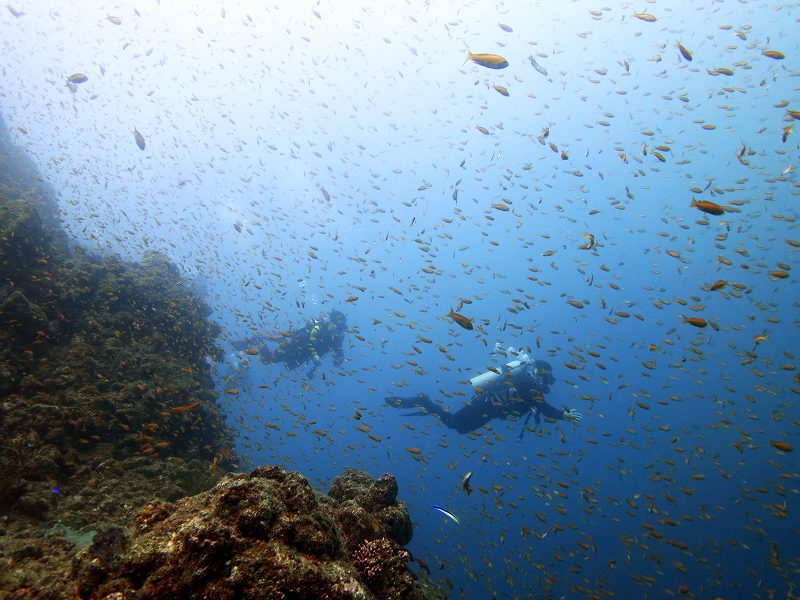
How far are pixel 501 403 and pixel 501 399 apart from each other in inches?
76.9

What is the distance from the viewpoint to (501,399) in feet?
52.4

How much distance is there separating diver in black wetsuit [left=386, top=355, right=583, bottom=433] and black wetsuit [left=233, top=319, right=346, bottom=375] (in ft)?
16.2

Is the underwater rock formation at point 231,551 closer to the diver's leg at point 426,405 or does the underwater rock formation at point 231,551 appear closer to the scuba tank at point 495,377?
Answer: the scuba tank at point 495,377

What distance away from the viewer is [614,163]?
7500cm

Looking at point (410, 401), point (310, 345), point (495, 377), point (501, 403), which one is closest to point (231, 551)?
point (501, 403)

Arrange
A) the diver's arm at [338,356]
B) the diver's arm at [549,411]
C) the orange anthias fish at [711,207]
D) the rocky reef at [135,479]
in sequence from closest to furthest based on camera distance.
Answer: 1. the rocky reef at [135,479]
2. the orange anthias fish at [711,207]
3. the diver's arm at [549,411]
4. the diver's arm at [338,356]

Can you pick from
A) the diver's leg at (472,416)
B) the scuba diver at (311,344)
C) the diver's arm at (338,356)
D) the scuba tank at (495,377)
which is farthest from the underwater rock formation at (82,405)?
the scuba tank at (495,377)

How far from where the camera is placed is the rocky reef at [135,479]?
2.16 m

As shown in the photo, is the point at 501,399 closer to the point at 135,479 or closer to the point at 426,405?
the point at 426,405

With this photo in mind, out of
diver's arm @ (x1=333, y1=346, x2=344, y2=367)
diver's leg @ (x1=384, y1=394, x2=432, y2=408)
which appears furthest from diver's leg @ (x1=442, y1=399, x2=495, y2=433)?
diver's arm @ (x1=333, y1=346, x2=344, y2=367)

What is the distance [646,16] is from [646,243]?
106 metres

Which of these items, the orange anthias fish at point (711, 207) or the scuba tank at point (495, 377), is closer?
the orange anthias fish at point (711, 207)

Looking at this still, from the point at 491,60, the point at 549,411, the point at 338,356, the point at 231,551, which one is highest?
the point at 491,60

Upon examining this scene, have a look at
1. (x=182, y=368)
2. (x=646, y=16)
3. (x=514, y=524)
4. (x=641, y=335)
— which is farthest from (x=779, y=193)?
(x=182, y=368)
